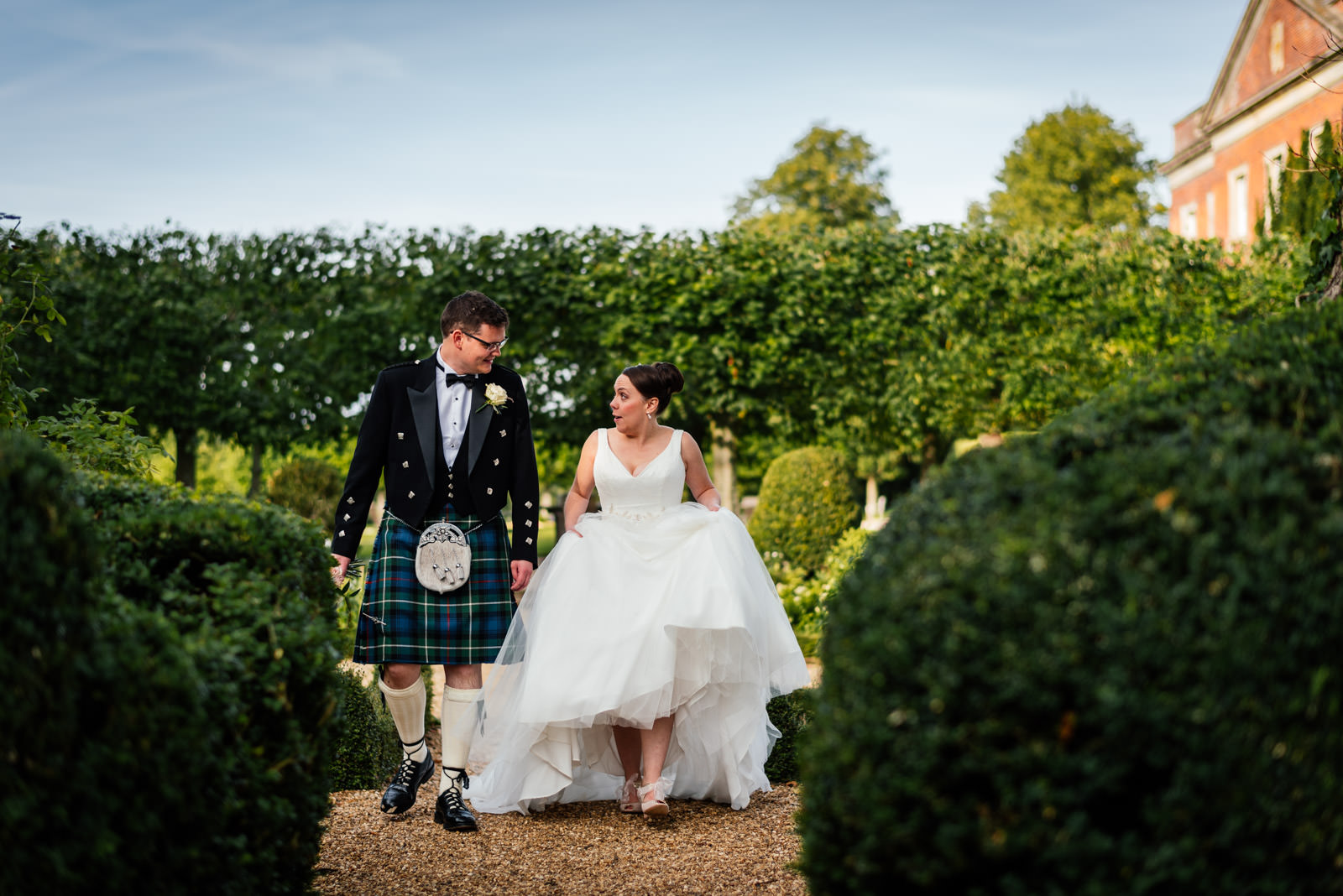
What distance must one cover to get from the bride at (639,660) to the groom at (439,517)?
7.1 inches

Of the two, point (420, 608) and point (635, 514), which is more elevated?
point (635, 514)

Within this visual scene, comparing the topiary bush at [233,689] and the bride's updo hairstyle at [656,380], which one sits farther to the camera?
the bride's updo hairstyle at [656,380]

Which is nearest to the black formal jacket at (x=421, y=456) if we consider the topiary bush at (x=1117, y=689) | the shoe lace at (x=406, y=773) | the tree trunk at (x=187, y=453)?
the shoe lace at (x=406, y=773)

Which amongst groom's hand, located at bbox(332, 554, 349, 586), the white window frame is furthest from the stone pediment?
groom's hand, located at bbox(332, 554, 349, 586)

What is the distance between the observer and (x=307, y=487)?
58.1 feet

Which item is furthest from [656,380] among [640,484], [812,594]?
[812,594]

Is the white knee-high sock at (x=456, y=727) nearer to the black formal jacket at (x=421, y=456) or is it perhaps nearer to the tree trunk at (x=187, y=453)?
the black formal jacket at (x=421, y=456)

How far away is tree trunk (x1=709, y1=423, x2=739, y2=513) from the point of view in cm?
1355

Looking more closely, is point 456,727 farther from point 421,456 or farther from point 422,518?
point 421,456

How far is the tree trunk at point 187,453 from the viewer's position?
15016 millimetres

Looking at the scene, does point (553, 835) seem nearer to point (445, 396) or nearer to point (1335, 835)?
point (445, 396)

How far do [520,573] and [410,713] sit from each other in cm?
78

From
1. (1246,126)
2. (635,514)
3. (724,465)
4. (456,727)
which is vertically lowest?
(456,727)

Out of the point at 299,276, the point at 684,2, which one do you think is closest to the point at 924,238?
the point at 684,2
